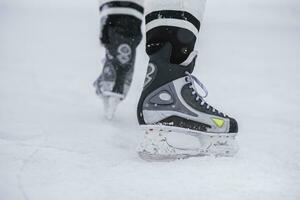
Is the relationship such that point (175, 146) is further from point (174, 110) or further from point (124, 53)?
point (124, 53)

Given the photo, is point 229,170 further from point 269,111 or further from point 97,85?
point 269,111

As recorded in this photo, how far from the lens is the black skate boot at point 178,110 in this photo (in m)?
1.53

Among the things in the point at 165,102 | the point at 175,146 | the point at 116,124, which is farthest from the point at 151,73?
the point at 116,124

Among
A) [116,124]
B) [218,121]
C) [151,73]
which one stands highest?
[151,73]

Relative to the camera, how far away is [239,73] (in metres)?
3.08

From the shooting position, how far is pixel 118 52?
153cm

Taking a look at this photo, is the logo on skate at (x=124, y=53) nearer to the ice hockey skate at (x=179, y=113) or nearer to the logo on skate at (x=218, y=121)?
the ice hockey skate at (x=179, y=113)

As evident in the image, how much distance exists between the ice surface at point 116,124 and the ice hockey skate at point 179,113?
79 mm

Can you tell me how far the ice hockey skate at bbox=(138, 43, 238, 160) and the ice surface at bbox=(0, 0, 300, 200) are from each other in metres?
0.08

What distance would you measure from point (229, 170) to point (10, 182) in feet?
2.02

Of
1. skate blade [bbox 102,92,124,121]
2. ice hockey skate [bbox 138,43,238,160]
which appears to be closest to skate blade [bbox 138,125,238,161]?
ice hockey skate [bbox 138,43,238,160]

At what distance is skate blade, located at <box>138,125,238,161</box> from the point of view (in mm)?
1480

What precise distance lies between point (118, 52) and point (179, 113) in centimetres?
28

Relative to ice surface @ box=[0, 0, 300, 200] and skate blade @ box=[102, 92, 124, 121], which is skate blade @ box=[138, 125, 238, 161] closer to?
ice surface @ box=[0, 0, 300, 200]
